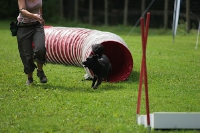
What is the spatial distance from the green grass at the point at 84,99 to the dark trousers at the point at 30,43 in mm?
516

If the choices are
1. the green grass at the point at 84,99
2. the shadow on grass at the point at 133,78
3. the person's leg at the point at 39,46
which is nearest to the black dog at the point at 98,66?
the green grass at the point at 84,99

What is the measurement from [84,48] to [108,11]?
2192 centimetres

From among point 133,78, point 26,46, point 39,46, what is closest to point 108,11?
point 133,78

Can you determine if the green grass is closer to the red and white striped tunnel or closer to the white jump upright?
the white jump upright

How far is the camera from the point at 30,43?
10523 mm

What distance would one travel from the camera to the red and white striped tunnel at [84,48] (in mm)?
11516

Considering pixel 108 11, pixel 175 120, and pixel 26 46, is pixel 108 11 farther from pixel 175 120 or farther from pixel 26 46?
pixel 175 120

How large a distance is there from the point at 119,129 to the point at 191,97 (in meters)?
2.76

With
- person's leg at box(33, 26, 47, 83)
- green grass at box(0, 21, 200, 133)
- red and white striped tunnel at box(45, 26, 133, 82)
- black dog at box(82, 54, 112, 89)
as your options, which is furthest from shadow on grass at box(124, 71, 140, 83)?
person's leg at box(33, 26, 47, 83)

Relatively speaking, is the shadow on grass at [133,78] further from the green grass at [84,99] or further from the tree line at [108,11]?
the tree line at [108,11]

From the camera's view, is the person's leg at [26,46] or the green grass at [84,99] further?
the person's leg at [26,46]

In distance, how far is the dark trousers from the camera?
33.7ft

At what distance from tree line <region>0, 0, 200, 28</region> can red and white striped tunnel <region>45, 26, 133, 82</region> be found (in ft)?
51.8

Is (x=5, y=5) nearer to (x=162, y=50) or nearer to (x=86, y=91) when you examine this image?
(x=162, y=50)
